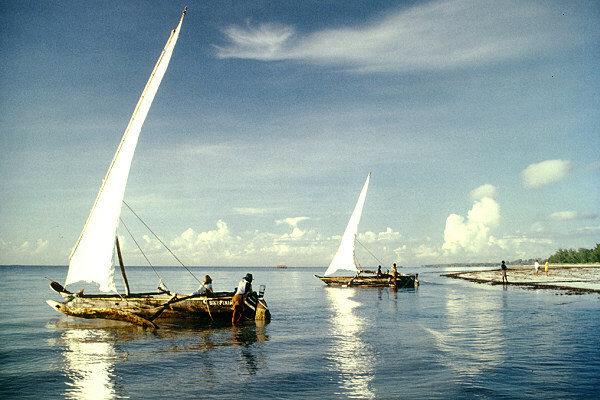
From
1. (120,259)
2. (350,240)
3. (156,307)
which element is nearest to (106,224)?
(120,259)

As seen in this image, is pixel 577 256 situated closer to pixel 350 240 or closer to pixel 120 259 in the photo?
pixel 350 240

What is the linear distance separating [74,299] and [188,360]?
12190 millimetres

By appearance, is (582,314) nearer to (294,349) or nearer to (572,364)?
(572,364)

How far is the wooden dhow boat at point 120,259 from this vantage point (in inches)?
827

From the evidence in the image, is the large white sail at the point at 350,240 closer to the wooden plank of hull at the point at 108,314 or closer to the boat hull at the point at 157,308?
the boat hull at the point at 157,308

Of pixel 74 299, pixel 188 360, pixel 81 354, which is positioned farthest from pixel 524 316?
pixel 74 299

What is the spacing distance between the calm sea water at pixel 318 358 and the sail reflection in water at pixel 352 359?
6cm

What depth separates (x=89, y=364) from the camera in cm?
1459

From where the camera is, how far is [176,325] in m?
23.4

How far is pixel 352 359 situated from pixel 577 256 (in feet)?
379

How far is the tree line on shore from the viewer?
97625 millimetres

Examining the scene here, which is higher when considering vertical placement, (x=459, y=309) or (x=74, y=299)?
(x=74, y=299)

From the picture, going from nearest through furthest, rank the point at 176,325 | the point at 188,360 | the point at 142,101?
the point at 188,360, the point at 142,101, the point at 176,325

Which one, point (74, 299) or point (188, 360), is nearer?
point (188, 360)
